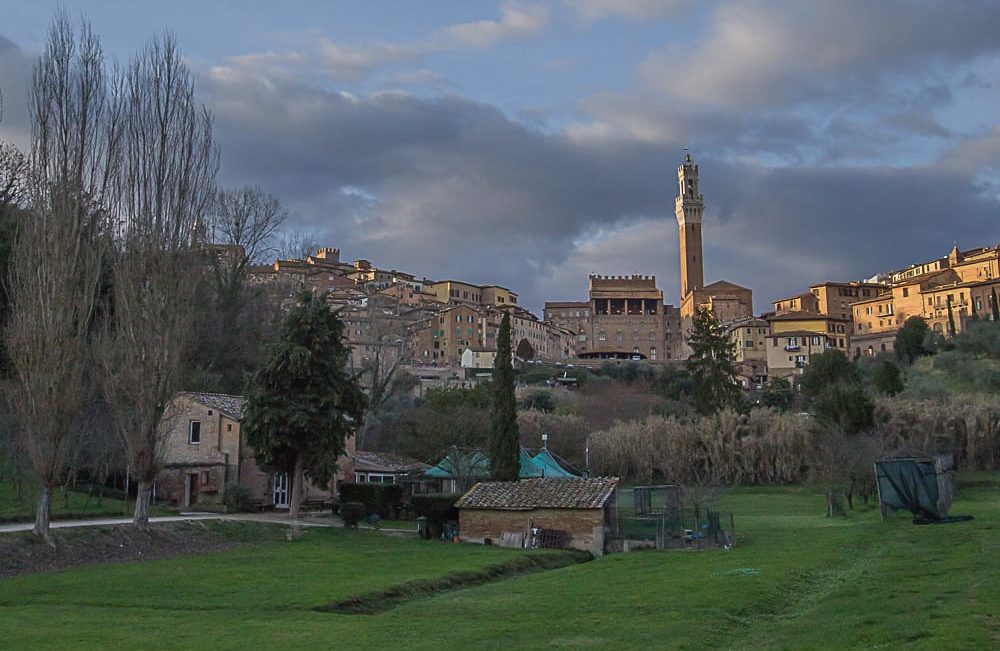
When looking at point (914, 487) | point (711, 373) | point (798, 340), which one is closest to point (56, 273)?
point (914, 487)

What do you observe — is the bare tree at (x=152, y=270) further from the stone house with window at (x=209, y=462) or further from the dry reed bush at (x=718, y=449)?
the dry reed bush at (x=718, y=449)

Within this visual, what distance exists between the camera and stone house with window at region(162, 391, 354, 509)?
127 feet

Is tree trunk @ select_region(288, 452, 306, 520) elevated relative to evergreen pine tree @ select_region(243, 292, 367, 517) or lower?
lower

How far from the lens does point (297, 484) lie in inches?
1410

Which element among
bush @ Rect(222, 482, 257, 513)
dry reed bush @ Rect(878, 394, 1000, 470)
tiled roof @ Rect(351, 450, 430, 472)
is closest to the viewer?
bush @ Rect(222, 482, 257, 513)

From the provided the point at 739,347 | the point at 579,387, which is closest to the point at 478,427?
the point at 579,387

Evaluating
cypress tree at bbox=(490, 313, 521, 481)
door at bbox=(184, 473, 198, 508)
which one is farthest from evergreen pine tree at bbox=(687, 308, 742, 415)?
door at bbox=(184, 473, 198, 508)

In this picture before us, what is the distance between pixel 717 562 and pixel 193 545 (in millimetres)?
14973

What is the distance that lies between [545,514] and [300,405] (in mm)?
10464

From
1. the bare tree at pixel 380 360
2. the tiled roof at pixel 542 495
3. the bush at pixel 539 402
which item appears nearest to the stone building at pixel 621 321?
the bush at pixel 539 402

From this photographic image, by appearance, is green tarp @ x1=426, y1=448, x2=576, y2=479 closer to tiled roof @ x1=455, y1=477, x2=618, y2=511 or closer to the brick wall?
tiled roof @ x1=455, y1=477, x2=618, y2=511

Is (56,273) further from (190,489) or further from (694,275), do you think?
(694,275)

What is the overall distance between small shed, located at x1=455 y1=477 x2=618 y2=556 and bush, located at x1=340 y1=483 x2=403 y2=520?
6.90 m

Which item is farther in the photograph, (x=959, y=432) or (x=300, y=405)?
(x=959, y=432)
